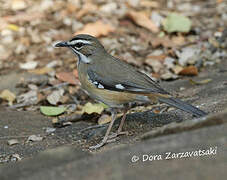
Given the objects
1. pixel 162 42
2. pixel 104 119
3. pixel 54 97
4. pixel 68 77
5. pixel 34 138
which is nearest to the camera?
pixel 34 138

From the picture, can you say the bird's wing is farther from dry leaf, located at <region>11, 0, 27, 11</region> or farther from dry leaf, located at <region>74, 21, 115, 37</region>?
dry leaf, located at <region>11, 0, 27, 11</region>

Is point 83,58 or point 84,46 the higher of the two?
point 84,46

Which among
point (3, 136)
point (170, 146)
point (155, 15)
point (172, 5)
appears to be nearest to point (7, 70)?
point (3, 136)

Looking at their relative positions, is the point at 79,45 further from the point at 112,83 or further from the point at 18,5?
the point at 18,5

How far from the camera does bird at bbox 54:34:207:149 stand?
504cm

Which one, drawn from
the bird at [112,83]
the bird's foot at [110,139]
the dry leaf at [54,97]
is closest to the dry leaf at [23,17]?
the dry leaf at [54,97]

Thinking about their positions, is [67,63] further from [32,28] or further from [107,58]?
[107,58]

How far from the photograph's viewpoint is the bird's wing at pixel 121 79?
509 cm

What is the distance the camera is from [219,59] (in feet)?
26.1

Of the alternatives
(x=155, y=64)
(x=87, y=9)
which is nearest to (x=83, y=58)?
(x=155, y=64)

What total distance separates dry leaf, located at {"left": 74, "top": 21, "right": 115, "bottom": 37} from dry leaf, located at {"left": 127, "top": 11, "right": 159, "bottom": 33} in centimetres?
65

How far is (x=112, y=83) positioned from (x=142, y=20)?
175 inches

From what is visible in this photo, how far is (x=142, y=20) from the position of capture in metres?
9.40

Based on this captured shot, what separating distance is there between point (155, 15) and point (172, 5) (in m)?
0.98
